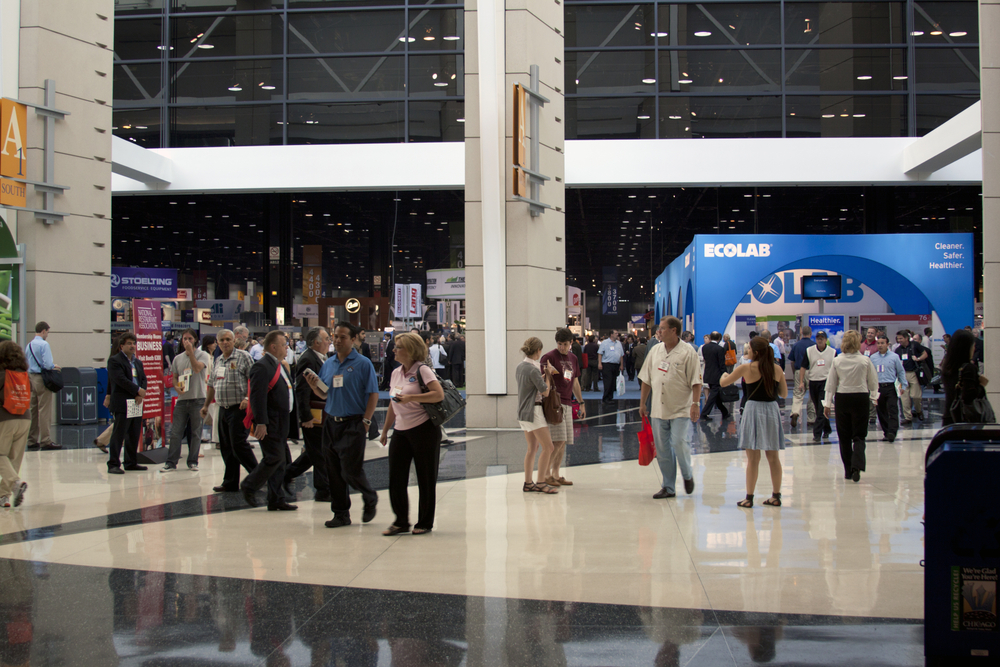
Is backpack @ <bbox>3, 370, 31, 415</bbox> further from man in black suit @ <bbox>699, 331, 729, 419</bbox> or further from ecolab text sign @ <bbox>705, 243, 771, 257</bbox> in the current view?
ecolab text sign @ <bbox>705, 243, 771, 257</bbox>

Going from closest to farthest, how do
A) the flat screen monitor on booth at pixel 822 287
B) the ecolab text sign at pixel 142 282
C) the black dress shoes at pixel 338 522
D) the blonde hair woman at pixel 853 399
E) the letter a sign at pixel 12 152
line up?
the black dress shoes at pixel 338 522, the blonde hair woman at pixel 853 399, the letter a sign at pixel 12 152, the flat screen monitor on booth at pixel 822 287, the ecolab text sign at pixel 142 282

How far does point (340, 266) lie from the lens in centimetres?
4462

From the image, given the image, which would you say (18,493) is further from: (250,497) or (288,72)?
(288,72)

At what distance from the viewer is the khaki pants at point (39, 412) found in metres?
11.8

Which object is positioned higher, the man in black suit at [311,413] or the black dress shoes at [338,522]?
the man in black suit at [311,413]

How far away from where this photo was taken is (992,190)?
36.8 ft

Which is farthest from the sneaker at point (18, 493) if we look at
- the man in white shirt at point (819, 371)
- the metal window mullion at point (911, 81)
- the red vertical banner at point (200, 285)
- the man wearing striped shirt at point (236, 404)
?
the red vertical banner at point (200, 285)

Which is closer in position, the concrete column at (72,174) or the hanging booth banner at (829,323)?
the concrete column at (72,174)

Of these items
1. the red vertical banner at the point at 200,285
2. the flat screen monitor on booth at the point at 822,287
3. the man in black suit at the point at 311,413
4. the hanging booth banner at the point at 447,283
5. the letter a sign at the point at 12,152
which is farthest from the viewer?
the red vertical banner at the point at 200,285

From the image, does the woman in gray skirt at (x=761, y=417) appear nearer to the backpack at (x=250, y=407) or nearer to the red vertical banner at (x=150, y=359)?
the backpack at (x=250, y=407)

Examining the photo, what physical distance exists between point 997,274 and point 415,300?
17.3 m

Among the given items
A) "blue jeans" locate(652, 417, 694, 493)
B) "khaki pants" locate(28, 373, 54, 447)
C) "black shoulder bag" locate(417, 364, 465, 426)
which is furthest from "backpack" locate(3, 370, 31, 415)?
"blue jeans" locate(652, 417, 694, 493)

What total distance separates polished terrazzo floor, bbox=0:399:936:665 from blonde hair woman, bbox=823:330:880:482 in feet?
1.07

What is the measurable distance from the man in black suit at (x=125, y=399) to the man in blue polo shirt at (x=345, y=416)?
410cm
